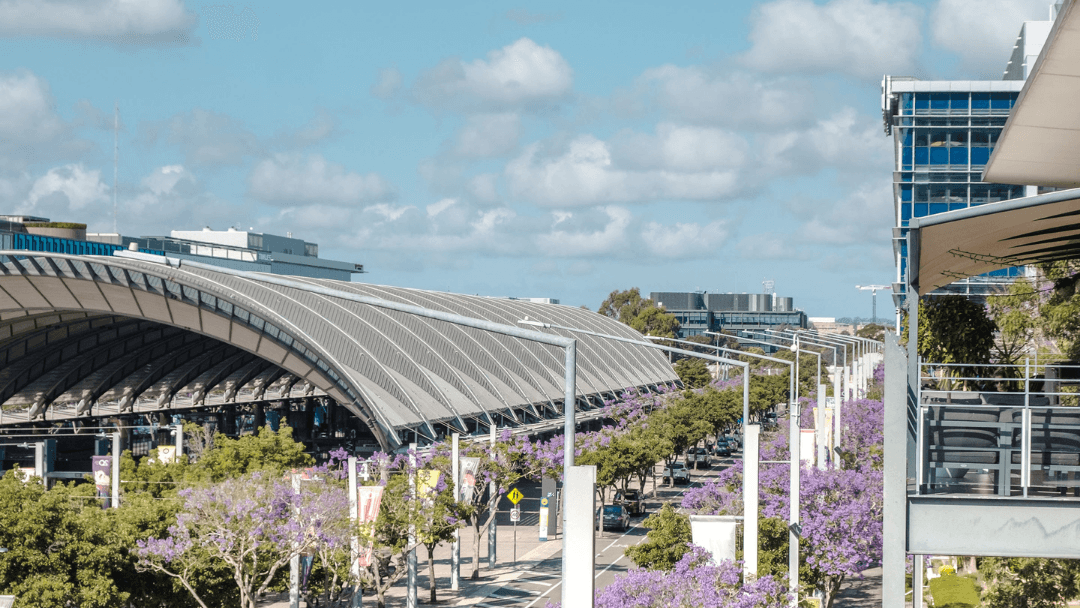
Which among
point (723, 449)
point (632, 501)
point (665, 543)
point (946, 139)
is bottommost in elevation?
point (723, 449)

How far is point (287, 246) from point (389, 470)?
14184cm

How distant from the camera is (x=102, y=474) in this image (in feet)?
118

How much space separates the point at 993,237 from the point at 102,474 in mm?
29130

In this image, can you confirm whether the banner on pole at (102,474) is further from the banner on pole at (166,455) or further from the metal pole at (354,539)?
the metal pole at (354,539)

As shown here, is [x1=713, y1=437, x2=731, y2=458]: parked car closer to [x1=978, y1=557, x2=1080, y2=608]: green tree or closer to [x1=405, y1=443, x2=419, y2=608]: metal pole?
[x1=405, y1=443, x2=419, y2=608]: metal pole

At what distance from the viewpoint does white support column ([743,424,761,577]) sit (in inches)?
864

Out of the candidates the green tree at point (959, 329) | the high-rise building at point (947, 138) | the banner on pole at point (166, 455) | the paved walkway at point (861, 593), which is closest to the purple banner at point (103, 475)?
the banner on pole at point (166, 455)

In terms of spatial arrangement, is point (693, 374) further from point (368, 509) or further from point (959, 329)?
point (959, 329)

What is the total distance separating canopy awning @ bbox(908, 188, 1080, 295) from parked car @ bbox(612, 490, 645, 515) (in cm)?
3838

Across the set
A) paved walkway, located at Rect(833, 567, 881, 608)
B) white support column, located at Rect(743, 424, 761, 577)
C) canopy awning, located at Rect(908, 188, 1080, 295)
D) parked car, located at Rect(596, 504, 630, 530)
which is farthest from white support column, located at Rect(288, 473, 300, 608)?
parked car, located at Rect(596, 504, 630, 530)

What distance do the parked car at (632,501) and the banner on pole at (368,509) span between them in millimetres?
27671

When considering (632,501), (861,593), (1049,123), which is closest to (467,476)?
(861,593)

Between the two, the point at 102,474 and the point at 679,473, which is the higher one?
the point at 102,474

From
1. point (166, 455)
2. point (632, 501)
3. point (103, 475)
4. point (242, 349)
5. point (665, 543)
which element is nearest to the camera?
point (665, 543)
